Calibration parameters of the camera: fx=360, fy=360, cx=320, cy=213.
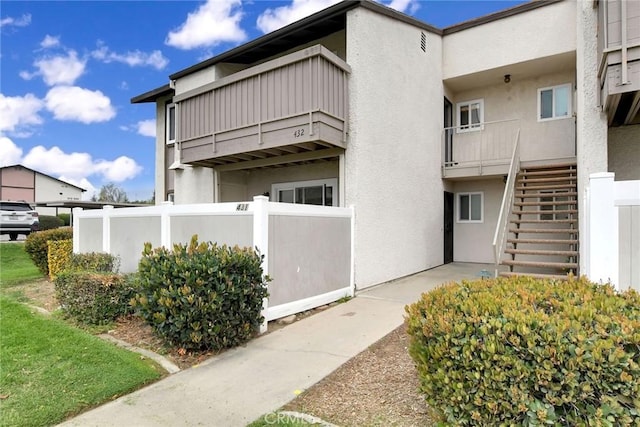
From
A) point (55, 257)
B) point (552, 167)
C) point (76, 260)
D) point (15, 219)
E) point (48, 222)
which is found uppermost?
point (552, 167)

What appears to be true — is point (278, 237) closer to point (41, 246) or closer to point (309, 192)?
point (309, 192)

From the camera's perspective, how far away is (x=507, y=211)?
340 inches

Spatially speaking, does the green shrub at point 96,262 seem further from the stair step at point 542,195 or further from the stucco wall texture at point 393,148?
the stair step at point 542,195

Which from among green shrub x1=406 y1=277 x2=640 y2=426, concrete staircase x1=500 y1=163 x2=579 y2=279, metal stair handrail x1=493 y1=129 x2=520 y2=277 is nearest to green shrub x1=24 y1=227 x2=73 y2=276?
green shrub x1=406 y1=277 x2=640 y2=426

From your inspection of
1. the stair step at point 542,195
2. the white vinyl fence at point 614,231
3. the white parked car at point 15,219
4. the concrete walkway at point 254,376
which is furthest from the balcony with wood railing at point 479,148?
the white parked car at point 15,219

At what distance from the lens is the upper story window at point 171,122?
13352 mm

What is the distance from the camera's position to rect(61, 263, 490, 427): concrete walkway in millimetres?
3426

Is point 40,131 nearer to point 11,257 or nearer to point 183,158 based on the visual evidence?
Answer: point 11,257

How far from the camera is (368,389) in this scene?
12.6ft

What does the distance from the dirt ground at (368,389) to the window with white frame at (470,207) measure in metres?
7.90

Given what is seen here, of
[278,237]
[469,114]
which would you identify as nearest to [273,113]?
[278,237]

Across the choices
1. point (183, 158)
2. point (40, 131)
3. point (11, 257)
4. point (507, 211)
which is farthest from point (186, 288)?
point (40, 131)

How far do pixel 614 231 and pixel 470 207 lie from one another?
8.16 metres

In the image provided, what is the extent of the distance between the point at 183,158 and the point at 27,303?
500 cm
